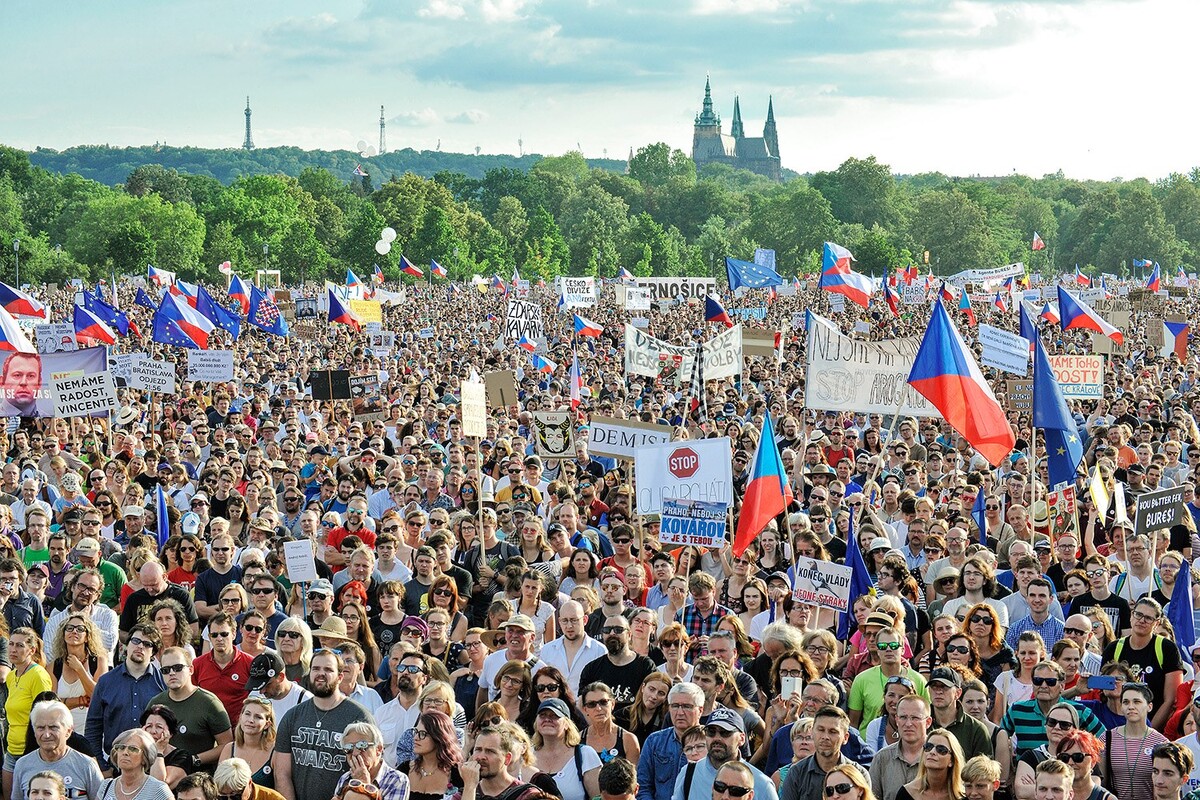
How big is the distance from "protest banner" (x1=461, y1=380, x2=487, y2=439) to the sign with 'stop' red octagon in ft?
8.32

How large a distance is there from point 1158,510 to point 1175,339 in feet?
57.0

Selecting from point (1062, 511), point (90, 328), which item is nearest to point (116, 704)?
point (1062, 511)

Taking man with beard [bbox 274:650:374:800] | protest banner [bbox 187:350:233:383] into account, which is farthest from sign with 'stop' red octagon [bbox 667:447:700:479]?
protest banner [bbox 187:350:233:383]

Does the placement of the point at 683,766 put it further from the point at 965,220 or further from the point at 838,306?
the point at 965,220

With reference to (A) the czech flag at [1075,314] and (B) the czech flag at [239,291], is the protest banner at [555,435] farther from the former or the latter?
(B) the czech flag at [239,291]

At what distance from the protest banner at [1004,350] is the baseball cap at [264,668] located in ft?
35.1

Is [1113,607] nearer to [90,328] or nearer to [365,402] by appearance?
[365,402]

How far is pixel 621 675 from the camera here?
26.7 ft

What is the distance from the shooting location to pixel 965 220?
11169cm

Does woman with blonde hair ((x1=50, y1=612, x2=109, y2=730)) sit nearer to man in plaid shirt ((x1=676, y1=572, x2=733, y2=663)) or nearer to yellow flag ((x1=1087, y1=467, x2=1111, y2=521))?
man in plaid shirt ((x1=676, y1=572, x2=733, y2=663))

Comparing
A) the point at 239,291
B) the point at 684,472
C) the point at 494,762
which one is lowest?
the point at 494,762

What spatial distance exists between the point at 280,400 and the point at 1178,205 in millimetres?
117303

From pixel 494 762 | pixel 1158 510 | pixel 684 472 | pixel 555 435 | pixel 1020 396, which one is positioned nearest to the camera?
pixel 494 762

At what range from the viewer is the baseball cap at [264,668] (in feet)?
25.9
